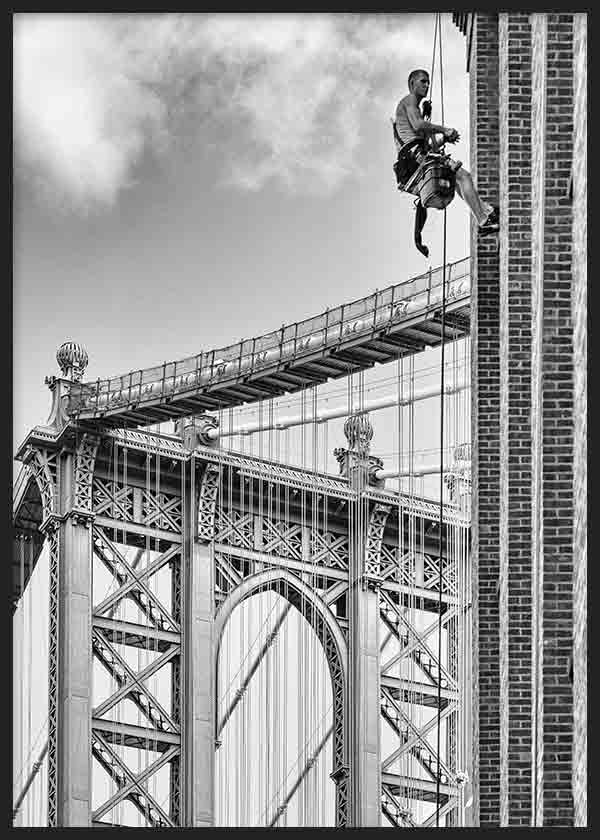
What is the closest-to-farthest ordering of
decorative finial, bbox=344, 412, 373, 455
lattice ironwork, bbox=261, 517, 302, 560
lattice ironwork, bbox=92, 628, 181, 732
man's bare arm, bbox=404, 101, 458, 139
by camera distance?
man's bare arm, bbox=404, 101, 458, 139 → lattice ironwork, bbox=92, 628, 181, 732 → decorative finial, bbox=344, 412, 373, 455 → lattice ironwork, bbox=261, 517, 302, 560

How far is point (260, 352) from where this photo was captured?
180ft

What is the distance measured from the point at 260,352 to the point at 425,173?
87.1ft

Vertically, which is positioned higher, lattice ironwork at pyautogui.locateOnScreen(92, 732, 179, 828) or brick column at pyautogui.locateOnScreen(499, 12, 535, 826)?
brick column at pyautogui.locateOnScreen(499, 12, 535, 826)

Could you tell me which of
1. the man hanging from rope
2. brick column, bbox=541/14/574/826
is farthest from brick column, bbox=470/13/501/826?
brick column, bbox=541/14/574/826

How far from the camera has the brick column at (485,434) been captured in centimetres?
2791

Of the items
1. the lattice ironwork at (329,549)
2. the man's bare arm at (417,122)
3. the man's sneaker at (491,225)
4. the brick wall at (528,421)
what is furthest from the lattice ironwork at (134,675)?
the man's bare arm at (417,122)

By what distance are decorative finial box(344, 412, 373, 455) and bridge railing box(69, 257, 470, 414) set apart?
7.37 ft

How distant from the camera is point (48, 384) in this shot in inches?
2295

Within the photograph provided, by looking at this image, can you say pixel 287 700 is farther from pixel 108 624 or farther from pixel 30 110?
pixel 30 110

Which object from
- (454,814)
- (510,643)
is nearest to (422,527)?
(454,814)

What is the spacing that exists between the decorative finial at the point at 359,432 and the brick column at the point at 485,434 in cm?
2852

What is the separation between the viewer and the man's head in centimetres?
2800

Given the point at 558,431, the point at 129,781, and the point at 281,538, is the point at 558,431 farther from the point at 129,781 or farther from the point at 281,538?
the point at 281,538

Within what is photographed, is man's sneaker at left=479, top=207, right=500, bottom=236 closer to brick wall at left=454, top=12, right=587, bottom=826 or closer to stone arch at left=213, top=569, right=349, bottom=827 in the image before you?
brick wall at left=454, top=12, right=587, bottom=826
